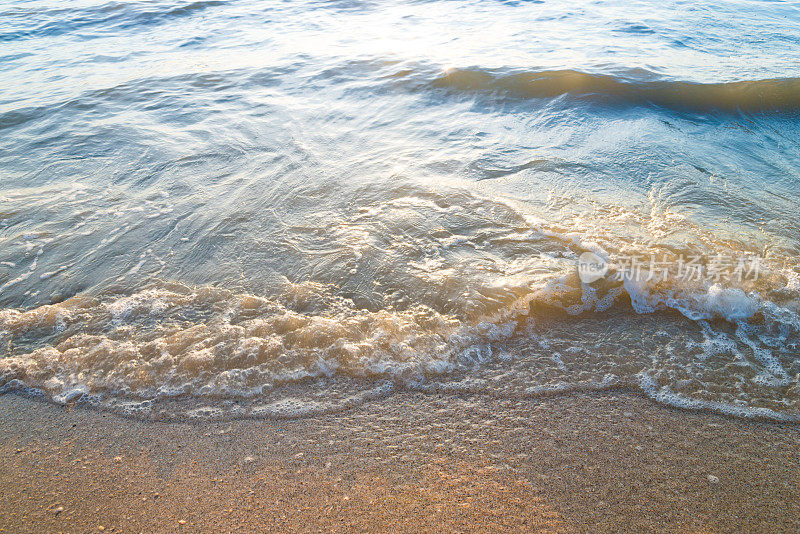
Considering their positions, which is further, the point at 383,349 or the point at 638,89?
the point at 638,89

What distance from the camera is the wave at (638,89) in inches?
260

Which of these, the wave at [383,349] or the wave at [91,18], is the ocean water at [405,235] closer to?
the wave at [383,349]

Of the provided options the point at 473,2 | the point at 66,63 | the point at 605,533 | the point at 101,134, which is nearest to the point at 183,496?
the point at 605,533

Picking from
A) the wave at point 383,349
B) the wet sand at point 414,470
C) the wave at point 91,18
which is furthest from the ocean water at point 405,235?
the wave at point 91,18

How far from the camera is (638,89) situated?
6965 mm

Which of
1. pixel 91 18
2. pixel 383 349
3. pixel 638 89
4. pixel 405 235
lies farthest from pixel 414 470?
pixel 91 18

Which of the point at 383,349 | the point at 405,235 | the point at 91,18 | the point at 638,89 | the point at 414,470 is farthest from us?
the point at 91,18

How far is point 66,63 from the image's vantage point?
9.39 m

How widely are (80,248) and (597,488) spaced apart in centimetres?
406

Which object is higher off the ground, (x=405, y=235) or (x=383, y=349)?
(x=405, y=235)

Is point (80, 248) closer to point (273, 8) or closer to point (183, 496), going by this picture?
point (183, 496)

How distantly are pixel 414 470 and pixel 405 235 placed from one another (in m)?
2.07

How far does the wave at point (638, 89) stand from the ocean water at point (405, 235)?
4 centimetres

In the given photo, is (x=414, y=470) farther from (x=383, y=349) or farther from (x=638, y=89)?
(x=638, y=89)
